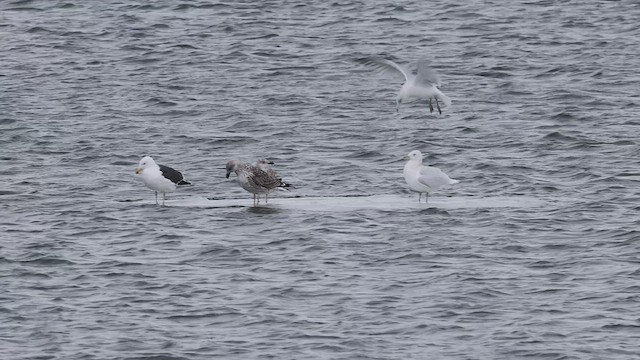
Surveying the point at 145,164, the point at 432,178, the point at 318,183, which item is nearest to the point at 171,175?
the point at 145,164

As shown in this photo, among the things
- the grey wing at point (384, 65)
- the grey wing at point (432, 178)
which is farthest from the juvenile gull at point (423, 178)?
the grey wing at point (384, 65)

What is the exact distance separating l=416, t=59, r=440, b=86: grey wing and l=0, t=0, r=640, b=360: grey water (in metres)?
1.55

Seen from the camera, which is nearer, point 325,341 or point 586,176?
point 325,341

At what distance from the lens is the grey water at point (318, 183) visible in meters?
16.8

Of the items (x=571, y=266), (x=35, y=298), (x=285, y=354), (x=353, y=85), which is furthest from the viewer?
(x=353, y=85)

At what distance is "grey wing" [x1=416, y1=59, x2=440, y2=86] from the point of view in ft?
81.5

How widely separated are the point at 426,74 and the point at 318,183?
2.58 meters

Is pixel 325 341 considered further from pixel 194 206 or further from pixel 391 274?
pixel 194 206

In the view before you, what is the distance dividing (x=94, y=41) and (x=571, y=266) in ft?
72.2

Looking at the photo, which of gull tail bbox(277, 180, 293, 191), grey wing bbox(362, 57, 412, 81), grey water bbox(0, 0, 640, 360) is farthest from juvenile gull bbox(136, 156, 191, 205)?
grey wing bbox(362, 57, 412, 81)

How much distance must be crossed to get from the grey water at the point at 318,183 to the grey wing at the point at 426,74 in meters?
1.55

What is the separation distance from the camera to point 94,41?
38844mm

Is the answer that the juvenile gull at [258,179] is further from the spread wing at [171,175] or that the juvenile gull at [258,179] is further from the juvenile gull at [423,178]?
the juvenile gull at [423,178]

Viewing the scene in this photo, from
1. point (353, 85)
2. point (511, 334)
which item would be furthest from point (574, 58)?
point (511, 334)
